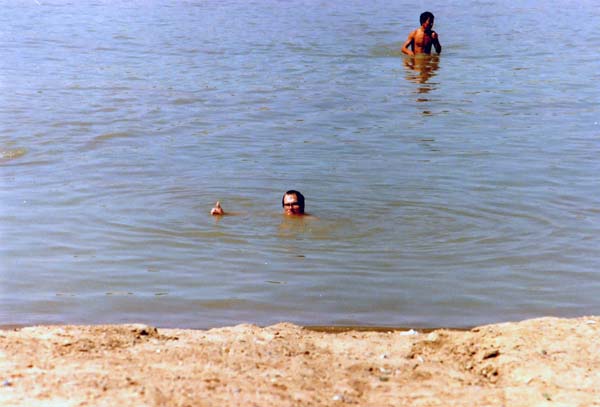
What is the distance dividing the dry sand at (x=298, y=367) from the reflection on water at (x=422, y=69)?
1079 cm

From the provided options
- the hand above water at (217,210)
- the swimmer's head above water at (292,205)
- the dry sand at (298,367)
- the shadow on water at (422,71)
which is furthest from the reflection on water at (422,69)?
the dry sand at (298,367)

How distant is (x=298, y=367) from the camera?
16.9 feet

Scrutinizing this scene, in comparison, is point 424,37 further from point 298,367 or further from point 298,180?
point 298,367

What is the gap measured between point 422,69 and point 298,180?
823cm

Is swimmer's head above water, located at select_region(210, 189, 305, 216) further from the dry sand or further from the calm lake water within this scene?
the dry sand

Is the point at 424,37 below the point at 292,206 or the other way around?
the other way around

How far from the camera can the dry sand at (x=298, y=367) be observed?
456 cm

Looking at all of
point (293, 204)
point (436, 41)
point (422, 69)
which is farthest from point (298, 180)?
point (436, 41)

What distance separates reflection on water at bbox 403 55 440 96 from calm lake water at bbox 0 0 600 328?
0.09m

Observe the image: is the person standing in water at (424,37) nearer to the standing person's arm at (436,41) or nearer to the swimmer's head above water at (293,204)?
the standing person's arm at (436,41)

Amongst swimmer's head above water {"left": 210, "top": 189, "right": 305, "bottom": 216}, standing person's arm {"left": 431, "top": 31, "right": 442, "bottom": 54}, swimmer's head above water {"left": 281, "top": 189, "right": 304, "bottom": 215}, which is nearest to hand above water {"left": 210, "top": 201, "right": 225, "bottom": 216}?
swimmer's head above water {"left": 210, "top": 189, "right": 305, "bottom": 216}

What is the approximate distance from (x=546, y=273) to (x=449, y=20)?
1878 cm

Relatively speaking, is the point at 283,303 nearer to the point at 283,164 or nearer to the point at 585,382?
the point at 585,382

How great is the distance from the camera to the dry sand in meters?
4.56
